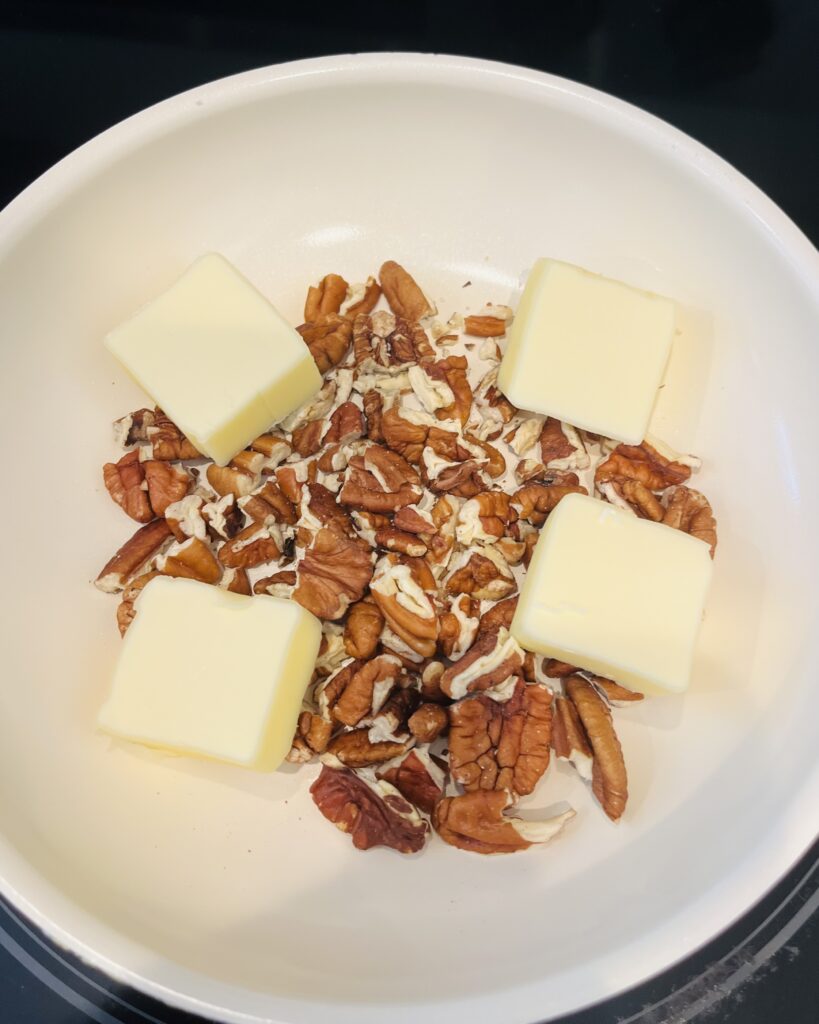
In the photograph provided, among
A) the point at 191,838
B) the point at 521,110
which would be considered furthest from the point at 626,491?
the point at 191,838

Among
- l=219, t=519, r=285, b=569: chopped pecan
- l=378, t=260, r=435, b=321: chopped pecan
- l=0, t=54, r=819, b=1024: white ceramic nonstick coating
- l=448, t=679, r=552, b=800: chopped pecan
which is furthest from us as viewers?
l=378, t=260, r=435, b=321: chopped pecan

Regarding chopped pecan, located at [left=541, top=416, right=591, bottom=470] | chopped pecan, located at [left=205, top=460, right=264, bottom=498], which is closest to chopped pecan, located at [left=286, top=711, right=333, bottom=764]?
chopped pecan, located at [left=205, top=460, right=264, bottom=498]

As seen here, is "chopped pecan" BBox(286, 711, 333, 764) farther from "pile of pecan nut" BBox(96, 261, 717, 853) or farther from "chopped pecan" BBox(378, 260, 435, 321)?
"chopped pecan" BBox(378, 260, 435, 321)

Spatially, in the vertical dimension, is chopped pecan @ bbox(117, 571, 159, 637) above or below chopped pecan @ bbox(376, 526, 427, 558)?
below

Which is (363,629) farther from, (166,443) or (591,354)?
(591,354)

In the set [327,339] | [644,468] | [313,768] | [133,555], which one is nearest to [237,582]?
[133,555]

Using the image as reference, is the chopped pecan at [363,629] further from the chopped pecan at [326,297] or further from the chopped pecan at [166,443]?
the chopped pecan at [326,297]

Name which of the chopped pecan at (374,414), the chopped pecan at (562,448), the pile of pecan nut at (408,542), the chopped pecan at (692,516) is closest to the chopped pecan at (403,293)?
the pile of pecan nut at (408,542)

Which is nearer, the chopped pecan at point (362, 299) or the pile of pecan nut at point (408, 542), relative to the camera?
the pile of pecan nut at point (408, 542)

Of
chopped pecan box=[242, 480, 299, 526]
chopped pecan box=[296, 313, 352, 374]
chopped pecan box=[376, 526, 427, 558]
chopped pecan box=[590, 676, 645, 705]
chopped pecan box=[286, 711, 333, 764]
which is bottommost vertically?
chopped pecan box=[286, 711, 333, 764]
